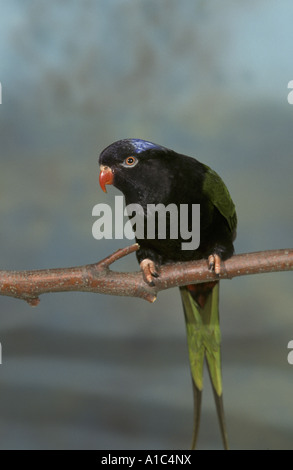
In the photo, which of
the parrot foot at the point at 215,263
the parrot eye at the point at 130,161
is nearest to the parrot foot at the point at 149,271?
the parrot foot at the point at 215,263

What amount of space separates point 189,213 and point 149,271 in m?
0.19

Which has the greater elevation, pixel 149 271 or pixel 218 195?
pixel 218 195

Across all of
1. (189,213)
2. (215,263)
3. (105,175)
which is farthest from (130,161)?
(215,263)

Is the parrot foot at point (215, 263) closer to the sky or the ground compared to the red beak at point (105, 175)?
closer to the ground

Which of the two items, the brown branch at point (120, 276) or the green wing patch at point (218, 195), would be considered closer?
the brown branch at point (120, 276)

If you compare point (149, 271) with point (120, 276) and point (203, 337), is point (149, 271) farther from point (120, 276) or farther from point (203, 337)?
point (203, 337)

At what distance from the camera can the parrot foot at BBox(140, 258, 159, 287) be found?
3.43 feet

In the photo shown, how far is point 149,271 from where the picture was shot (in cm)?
106

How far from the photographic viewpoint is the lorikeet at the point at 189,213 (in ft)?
3.63

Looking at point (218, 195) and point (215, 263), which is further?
point (218, 195)

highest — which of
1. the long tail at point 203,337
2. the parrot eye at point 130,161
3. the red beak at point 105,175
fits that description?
the parrot eye at point 130,161

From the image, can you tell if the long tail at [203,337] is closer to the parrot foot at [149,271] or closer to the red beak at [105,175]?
the parrot foot at [149,271]

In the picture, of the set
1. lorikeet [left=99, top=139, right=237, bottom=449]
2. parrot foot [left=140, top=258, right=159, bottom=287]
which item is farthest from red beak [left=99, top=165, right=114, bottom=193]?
parrot foot [left=140, top=258, right=159, bottom=287]
